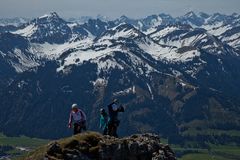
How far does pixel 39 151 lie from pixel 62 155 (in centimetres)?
308

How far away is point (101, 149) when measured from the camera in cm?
6075

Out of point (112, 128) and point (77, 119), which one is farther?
point (112, 128)

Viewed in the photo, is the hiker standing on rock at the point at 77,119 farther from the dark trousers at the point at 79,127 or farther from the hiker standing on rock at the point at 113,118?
the hiker standing on rock at the point at 113,118

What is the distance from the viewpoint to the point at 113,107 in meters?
67.8

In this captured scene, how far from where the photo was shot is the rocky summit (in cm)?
5825

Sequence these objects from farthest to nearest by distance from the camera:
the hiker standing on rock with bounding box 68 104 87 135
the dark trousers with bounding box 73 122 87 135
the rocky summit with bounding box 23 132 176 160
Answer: the dark trousers with bounding box 73 122 87 135 → the hiker standing on rock with bounding box 68 104 87 135 → the rocky summit with bounding box 23 132 176 160

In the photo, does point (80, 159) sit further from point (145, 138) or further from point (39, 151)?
point (145, 138)

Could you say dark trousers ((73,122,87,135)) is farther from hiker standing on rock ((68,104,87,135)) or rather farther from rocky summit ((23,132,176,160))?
rocky summit ((23,132,176,160))

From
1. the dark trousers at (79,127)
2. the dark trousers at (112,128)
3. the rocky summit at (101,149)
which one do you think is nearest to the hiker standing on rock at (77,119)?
the dark trousers at (79,127)

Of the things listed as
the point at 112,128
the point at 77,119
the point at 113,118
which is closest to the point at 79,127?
the point at 77,119

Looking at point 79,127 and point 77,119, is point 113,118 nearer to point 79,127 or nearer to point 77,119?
point 79,127

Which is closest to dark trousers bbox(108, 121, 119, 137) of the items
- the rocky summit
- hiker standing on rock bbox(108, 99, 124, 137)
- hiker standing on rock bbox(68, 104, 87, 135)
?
hiker standing on rock bbox(108, 99, 124, 137)

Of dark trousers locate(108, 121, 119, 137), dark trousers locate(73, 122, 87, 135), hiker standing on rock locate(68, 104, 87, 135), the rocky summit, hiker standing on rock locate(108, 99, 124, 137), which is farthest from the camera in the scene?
dark trousers locate(108, 121, 119, 137)

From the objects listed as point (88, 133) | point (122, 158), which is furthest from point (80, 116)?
point (122, 158)
